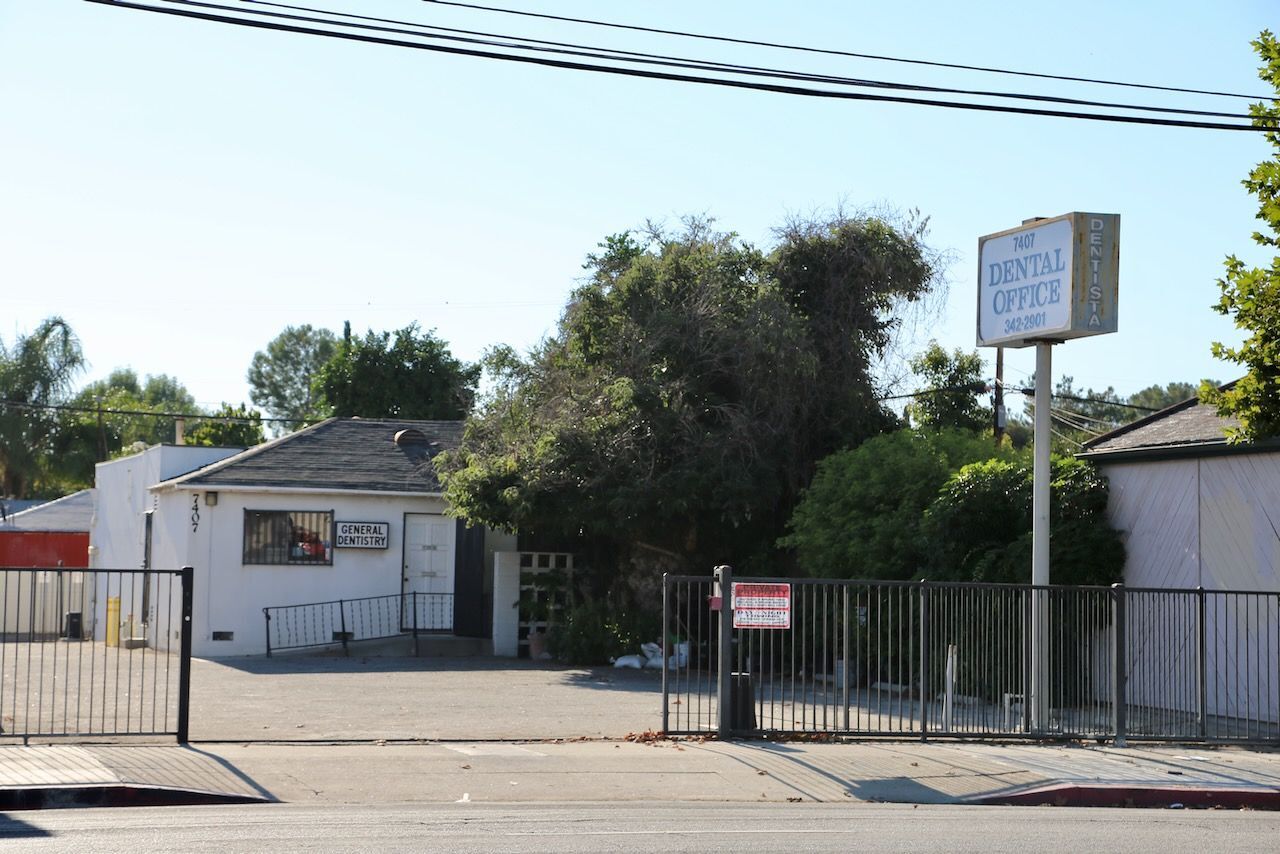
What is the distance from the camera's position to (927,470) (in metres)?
21.2

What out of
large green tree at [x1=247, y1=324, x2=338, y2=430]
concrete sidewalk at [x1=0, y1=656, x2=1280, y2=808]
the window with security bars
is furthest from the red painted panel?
large green tree at [x1=247, y1=324, x2=338, y2=430]

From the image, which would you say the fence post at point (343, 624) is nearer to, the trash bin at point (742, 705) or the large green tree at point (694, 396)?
the large green tree at point (694, 396)

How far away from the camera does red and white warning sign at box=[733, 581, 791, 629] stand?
1495cm

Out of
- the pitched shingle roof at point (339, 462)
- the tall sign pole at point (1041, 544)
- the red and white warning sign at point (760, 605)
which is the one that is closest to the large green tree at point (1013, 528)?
the tall sign pole at point (1041, 544)

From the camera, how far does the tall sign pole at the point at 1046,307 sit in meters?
15.4

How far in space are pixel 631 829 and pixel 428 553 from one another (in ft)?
60.3

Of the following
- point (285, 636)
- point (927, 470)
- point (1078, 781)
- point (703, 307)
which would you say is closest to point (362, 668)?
point (285, 636)

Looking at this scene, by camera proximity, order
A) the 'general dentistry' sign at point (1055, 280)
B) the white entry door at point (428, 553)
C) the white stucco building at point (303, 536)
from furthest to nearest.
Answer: the white entry door at point (428, 553), the white stucco building at point (303, 536), the 'general dentistry' sign at point (1055, 280)

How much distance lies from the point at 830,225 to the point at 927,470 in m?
5.90

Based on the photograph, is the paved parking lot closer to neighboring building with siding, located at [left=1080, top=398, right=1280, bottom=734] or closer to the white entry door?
the white entry door

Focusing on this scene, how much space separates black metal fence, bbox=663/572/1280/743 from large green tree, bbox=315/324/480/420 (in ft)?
123

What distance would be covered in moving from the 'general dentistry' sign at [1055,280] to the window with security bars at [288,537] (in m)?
14.6

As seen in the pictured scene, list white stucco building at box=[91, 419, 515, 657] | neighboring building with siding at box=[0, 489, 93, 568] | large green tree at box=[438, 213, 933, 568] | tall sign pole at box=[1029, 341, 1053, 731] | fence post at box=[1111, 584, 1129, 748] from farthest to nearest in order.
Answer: neighboring building with siding at box=[0, 489, 93, 568], white stucco building at box=[91, 419, 515, 657], large green tree at box=[438, 213, 933, 568], tall sign pole at box=[1029, 341, 1053, 731], fence post at box=[1111, 584, 1129, 748]

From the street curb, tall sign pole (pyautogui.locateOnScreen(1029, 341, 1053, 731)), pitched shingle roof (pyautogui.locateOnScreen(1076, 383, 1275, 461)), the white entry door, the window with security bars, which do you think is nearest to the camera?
the street curb
